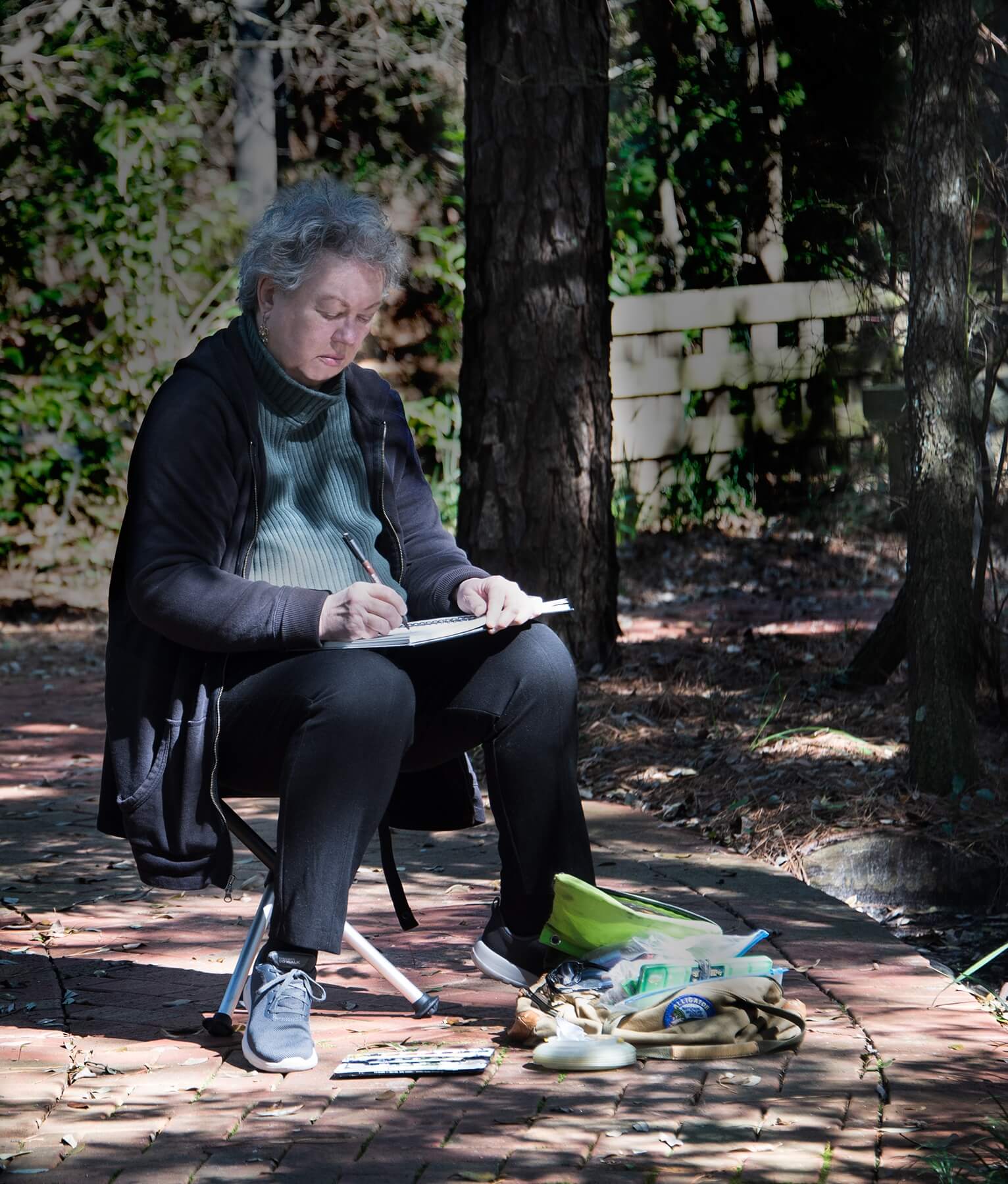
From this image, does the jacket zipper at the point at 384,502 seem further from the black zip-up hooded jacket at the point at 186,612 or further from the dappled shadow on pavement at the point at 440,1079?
the dappled shadow on pavement at the point at 440,1079

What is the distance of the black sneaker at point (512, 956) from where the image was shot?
317 centimetres

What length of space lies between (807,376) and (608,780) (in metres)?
4.07

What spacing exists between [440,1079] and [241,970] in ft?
1.58

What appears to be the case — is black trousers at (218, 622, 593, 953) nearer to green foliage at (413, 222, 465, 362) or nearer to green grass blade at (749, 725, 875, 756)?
green grass blade at (749, 725, 875, 756)

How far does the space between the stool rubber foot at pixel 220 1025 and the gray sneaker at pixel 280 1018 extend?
171 millimetres

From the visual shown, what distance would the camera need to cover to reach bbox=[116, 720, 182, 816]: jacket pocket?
2.87m

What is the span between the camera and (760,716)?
18.6 ft

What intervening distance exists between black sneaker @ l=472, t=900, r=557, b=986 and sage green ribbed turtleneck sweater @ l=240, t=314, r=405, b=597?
0.73m

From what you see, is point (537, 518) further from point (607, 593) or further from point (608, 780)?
point (608, 780)

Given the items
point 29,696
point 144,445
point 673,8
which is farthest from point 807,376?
point 144,445

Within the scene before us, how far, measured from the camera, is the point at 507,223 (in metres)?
5.95

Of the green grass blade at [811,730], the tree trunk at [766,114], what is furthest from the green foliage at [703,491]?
the green grass blade at [811,730]

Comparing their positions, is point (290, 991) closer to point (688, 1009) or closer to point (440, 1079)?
point (440, 1079)

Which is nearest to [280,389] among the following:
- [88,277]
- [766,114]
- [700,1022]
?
[700,1022]
